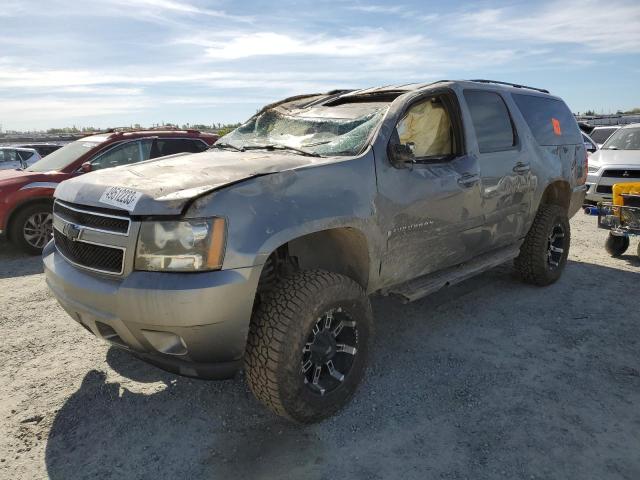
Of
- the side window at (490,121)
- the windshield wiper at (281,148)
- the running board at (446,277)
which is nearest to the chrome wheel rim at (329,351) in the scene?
the running board at (446,277)

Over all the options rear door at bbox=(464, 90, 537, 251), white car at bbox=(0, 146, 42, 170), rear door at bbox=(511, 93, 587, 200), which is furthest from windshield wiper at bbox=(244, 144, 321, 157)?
white car at bbox=(0, 146, 42, 170)

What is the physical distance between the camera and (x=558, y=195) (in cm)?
539

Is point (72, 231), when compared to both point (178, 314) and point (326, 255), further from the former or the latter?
point (326, 255)

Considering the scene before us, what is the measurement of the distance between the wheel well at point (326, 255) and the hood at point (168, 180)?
481mm

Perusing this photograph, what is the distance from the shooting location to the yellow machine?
5738mm

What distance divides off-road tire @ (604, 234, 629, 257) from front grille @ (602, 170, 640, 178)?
299 cm

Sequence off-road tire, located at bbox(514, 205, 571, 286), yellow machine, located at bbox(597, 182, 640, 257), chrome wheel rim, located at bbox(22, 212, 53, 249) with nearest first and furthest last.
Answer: off-road tire, located at bbox(514, 205, 571, 286)
yellow machine, located at bbox(597, 182, 640, 257)
chrome wheel rim, located at bbox(22, 212, 53, 249)

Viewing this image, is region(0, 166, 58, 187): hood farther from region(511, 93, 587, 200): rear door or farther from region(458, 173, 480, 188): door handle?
region(511, 93, 587, 200): rear door

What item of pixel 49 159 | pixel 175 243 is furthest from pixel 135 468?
pixel 49 159

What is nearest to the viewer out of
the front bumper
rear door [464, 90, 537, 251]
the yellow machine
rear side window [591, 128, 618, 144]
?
the front bumper

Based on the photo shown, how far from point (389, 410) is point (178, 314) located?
1.43 metres

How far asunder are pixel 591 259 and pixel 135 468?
19.2 feet

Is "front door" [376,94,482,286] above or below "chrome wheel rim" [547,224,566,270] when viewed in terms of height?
above

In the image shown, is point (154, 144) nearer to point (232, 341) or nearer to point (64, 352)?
point (64, 352)
